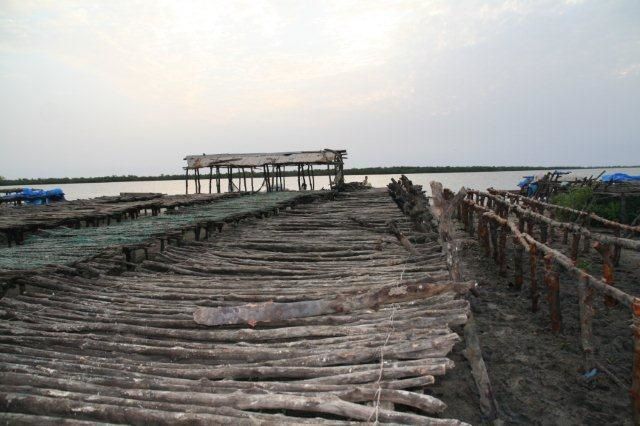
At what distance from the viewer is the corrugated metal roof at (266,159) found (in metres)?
23.6

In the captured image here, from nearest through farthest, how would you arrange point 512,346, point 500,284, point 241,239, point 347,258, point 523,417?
point 523,417, point 512,346, point 347,258, point 241,239, point 500,284

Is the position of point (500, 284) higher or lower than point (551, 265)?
lower

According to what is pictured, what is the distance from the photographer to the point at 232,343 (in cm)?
345

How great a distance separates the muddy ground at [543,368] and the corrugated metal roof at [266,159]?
55.3ft

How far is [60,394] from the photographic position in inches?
105

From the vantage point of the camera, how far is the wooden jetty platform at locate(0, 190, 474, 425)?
2502 millimetres

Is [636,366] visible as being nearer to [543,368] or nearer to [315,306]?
[543,368]

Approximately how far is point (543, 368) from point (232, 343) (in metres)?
3.72

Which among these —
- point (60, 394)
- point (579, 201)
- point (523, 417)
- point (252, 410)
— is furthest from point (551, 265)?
point (579, 201)

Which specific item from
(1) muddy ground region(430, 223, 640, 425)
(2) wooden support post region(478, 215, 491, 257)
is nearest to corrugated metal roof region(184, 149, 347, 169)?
(2) wooden support post region(478, 215, 491, 257)

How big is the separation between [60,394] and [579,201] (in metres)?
16.1

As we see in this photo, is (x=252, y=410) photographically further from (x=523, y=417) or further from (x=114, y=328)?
(x=523, y=417)

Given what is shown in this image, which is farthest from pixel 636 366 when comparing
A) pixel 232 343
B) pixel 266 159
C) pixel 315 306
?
pixel 266 159

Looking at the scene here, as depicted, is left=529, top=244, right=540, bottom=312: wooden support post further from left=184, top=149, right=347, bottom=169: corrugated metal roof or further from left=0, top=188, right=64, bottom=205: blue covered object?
left=0, top=188, right=64, bottom=205: blue covered object
